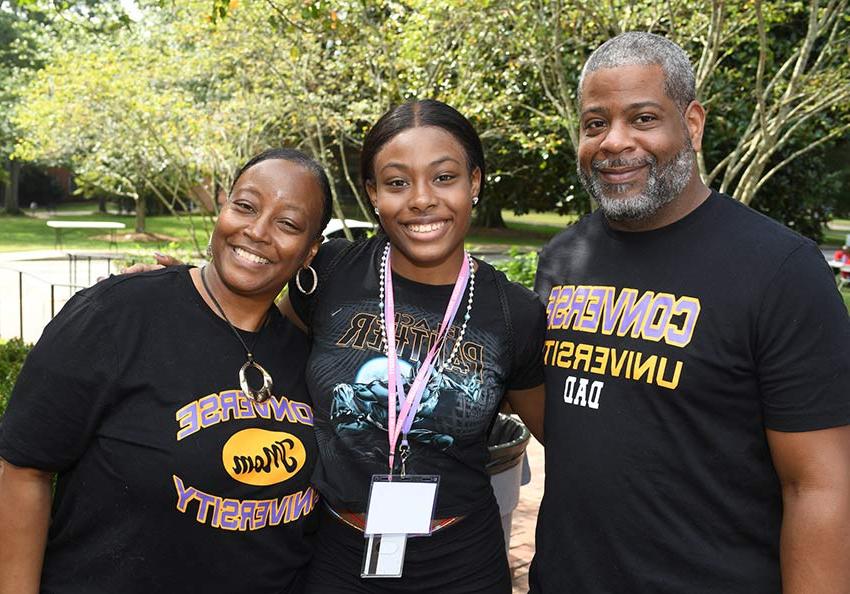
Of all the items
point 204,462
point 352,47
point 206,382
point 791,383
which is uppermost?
point 352,47

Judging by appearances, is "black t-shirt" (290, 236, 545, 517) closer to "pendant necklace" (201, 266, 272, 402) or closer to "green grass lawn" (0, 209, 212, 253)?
"pendant necklace" (201, 266, 272, 402)

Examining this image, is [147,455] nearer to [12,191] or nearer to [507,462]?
[507,462]

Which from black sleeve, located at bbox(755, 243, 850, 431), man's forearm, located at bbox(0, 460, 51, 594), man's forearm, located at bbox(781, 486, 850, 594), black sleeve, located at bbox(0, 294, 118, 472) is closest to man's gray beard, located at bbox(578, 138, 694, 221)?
black sleeve, located at bbox(755, 243, 850, 431)

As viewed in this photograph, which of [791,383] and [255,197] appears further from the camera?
[255,197]

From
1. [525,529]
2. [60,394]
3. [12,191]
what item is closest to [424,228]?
[60,394]

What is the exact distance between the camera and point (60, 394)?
6.63 feet

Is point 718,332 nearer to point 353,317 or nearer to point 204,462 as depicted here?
point 353,317

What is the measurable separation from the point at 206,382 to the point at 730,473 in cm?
139

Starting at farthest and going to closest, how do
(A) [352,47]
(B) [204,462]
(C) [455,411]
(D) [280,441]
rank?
1. (A) [352,47]
2. (C) [455,411]
3. (D) [280,441]
4. (B) [204,462]

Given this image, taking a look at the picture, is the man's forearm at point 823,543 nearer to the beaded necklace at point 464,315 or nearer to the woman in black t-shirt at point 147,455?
the beaded necklace at point 464,315

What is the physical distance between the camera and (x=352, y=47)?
395 inches

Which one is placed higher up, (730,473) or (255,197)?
(255,197)

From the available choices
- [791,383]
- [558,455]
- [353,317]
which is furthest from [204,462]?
[791,383]

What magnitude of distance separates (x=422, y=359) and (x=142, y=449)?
85 cm
